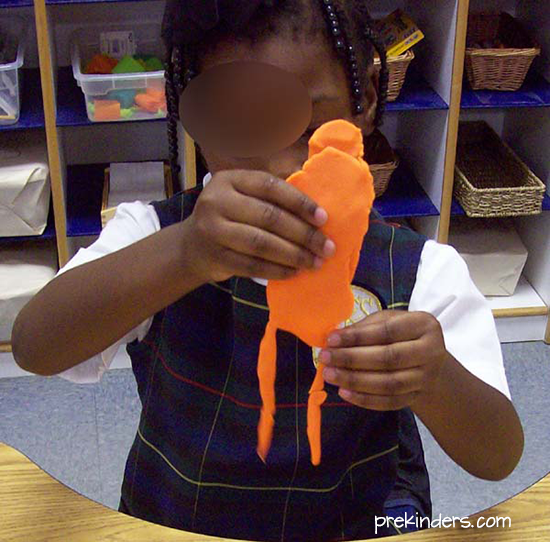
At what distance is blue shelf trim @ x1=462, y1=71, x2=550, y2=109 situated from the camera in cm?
195

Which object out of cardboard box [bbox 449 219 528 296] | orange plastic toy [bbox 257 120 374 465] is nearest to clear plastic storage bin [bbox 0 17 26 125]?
cardboard box [bbox 449 219 528 296]

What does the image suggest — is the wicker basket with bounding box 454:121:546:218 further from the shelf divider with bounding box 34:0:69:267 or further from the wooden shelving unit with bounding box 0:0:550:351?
the shelf divider with bounding box 34:0:69:267

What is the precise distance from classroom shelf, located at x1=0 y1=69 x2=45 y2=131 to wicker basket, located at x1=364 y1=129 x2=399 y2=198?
0.73m

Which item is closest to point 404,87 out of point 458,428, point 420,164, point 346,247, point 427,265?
point 420,164

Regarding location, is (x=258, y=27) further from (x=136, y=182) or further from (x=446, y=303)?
(x=136, y=182)

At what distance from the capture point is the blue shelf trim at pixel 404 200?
2032 mm

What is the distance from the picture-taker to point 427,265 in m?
0.87

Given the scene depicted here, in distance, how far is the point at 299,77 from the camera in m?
0.65

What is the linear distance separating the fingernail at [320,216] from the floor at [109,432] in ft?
4.22

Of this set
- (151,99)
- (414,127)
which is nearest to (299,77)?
(151,99)

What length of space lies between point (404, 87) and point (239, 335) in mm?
1304

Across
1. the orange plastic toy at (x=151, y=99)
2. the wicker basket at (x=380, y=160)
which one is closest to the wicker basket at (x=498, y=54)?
the wicker basket at (x=380, y=160)

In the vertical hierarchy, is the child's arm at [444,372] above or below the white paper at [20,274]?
above

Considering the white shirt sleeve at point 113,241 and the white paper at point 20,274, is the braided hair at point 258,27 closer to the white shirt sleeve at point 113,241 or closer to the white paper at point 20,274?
the white shirt sleeve at point 113,241
